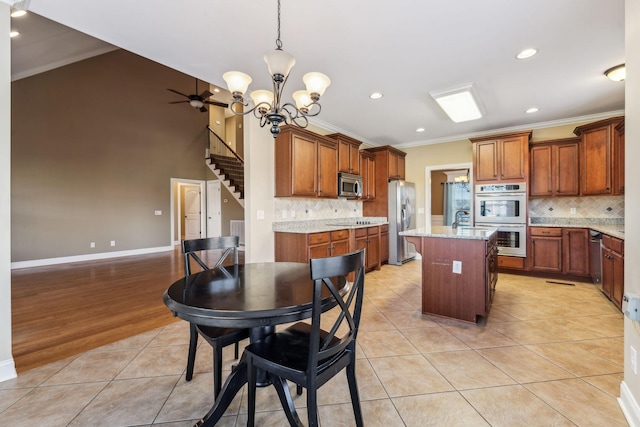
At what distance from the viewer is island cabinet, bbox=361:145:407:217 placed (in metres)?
5.71

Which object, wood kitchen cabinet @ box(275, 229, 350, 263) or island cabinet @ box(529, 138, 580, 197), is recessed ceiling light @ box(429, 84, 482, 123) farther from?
wood kitchen cabinet @ box(275, 229, 350, 263)

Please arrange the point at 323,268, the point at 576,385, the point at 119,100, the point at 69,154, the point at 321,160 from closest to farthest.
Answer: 1. the point at 323,268
2. the point at 576,385
3. the point at 321,160
4. the point at 69,154
5. the point at 119,100

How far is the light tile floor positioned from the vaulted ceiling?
2604 millimetres

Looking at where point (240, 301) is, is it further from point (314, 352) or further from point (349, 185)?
point (349, 185)

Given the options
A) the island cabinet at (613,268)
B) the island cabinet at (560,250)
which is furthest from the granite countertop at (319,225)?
the island cabinet at (613,268)

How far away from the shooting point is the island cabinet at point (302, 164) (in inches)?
156

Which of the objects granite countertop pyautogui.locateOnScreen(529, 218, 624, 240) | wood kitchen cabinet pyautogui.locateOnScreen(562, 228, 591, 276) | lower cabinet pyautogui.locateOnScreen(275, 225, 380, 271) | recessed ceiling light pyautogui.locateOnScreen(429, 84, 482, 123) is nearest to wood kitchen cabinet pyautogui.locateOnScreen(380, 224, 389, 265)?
lower cabinet pyautogui.locateOnScreen(275, 225, 380, 271)

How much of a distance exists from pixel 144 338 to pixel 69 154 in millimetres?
5463

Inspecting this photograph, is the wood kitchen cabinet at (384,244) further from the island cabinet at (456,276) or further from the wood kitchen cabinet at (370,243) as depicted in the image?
the island cabinet at (456,276)

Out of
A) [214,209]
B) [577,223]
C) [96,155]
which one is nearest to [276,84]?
[577,223]

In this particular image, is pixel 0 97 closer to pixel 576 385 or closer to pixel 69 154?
pixel 576 385

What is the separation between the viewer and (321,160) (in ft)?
14.6

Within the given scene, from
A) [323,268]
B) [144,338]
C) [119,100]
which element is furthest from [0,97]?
[119,100]

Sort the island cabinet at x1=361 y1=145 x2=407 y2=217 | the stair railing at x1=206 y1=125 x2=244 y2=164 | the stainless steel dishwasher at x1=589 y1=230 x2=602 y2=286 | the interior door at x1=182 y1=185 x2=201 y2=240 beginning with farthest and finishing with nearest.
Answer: the interior door at x1=182 y1=185 x2=201 y2=240, the stair railing at x1=206 y1=125 x2=244 y2=164, the island cabinet at x1=361 y1=145 x2=407 y2=217, the stainless steel dishwasher at x1=589 y1=230 x2=602 y2=286
